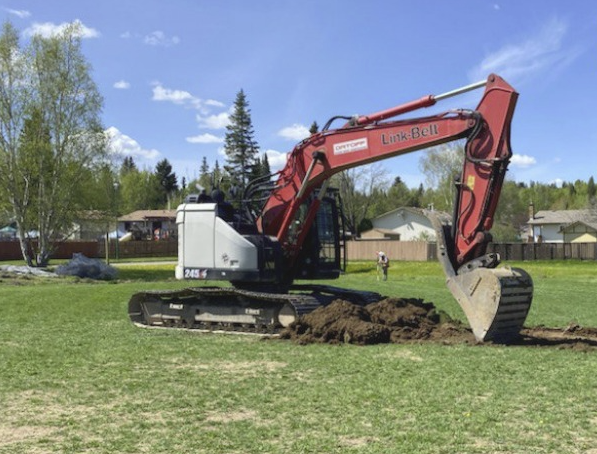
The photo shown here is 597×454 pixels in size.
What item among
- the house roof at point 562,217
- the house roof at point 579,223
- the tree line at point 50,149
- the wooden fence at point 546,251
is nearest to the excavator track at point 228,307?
the tree line at point 50,149

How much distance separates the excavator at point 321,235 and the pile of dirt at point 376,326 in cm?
50

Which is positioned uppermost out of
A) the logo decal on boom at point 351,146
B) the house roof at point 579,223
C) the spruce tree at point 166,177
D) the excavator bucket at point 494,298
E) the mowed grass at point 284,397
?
the spruce tree at point 166,177

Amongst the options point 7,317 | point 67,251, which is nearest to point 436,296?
point 7,317

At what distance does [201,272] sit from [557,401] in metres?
7.91

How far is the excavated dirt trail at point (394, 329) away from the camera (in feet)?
35.9

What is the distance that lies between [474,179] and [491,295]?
1.98 meters

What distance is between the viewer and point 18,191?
36062mm

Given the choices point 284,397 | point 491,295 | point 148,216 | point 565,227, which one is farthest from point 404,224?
point 284,397

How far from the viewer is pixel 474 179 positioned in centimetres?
1075

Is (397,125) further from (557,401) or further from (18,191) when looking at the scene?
(18,191)

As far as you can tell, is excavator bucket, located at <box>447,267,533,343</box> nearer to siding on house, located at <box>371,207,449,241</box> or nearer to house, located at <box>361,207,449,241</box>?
house, located at <box>361,207,449,241</box>

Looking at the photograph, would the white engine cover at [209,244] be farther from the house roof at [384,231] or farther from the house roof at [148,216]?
the house roof at [148,216]

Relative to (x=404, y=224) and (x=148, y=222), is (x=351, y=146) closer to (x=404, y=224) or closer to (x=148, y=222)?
(x=404, y=224)

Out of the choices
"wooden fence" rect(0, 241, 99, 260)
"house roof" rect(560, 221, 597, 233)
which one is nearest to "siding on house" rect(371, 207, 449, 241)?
"house roof" rect(560, 221, 597, 233)
